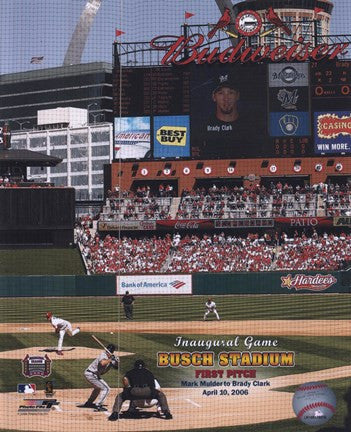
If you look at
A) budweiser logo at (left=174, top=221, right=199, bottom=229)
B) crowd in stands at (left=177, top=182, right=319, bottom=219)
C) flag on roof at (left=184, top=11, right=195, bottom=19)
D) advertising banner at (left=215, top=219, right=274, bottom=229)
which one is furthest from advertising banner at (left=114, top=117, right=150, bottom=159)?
flag on roof at (left=184, top=11, right=195, bottom=19)

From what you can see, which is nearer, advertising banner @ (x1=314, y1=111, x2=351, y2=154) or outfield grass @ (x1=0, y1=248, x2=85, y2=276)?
outfield grass @ (x1=0, y1=248, x2=85, y2=276)

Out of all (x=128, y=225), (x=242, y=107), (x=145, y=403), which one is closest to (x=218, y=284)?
(x=128, y=225)

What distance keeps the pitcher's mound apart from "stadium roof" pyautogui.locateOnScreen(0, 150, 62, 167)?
1004 inches

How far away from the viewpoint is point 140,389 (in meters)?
13.2

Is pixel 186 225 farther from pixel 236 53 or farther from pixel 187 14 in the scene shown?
pixel 187 14

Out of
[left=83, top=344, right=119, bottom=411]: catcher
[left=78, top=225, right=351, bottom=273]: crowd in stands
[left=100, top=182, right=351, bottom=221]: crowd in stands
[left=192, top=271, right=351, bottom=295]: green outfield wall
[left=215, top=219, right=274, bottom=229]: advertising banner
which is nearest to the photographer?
[left=83, top=344, right=119, bottom=411]: catcher

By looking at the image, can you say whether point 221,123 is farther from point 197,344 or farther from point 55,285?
point 197,344

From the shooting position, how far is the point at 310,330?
24.4 meters

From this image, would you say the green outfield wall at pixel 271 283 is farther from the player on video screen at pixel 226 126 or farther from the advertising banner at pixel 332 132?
the player on video screen at pixel 226 126

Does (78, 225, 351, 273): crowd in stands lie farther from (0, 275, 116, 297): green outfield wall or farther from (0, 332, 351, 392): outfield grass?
(0, 332, 351, 392): outfield grass

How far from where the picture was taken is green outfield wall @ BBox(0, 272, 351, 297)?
A: 36.3 metres

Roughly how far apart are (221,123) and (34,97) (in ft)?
184

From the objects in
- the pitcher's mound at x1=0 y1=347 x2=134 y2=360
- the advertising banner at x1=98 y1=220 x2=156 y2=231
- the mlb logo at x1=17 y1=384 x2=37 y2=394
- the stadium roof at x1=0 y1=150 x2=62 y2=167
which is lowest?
the pitcher's mound at x1=0 y1=347 x2=134 y2=360

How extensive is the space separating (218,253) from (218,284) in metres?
2.87
